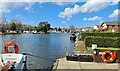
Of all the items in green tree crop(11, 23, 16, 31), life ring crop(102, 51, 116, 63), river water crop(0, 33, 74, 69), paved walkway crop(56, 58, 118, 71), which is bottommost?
river water crop(0, 33, 74, 69)

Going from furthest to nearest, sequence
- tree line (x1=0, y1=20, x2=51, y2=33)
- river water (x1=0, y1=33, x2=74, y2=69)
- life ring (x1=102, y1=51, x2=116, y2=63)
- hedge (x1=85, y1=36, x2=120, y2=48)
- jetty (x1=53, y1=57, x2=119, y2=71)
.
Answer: tree line (x1=0, y1=20, x2=51, y2=33)
hedge (x1=85, y1=36, x2=120, y2=48)
river water (x1=0, y1=33, x2=74, y2=69)
life ring (x1=102, y1=51, x2=116, y2=63)
jetty (x1=53, y1=57, x2=119, y2=71)

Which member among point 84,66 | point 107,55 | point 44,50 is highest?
point 107,55

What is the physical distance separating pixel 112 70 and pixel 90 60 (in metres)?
3.28

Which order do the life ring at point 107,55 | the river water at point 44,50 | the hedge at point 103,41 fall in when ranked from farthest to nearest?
1. the hedge at point 103,41
2. the river water at point 44,50
3. the life ring at point 107,55

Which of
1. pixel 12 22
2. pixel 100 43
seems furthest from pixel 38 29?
pixel 100 43

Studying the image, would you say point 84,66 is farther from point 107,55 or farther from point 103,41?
point 103,41

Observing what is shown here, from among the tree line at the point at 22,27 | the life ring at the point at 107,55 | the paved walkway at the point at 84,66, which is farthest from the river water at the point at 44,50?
the tree line at the point at 22,27

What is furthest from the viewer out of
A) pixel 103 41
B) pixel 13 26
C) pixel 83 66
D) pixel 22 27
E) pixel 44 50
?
pixel 22 27

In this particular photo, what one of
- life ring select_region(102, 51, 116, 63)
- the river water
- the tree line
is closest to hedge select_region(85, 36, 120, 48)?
the river water

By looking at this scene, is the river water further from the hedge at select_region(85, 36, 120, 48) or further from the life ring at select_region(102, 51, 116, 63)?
the life ring at select_region(102, 51, 116, 63)

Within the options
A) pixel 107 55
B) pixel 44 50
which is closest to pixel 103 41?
pixel 44 50

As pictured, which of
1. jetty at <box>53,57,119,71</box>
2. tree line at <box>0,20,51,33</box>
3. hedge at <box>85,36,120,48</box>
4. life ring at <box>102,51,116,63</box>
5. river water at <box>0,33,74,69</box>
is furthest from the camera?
tree line at <box>0,20,51,33</box>

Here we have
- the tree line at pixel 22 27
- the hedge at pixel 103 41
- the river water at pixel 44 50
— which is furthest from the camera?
the tree line at pixel 22 27

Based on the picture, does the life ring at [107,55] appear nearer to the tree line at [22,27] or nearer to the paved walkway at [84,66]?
the paved walkway at [84,66]
